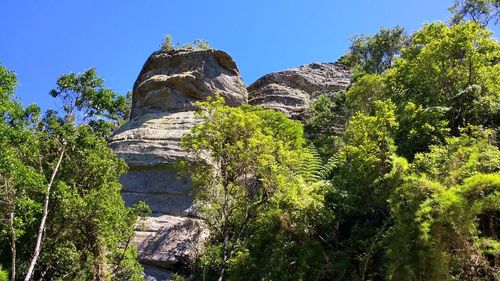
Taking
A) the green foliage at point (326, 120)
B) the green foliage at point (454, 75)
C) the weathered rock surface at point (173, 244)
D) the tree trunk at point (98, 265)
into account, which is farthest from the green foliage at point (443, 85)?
the tree trunk at point (98, 265)

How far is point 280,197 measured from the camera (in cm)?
1140

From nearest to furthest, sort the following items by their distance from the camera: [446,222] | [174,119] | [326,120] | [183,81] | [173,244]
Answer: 1. [446,222]
2. [173,244]
3. [174,119]
4. [183,81]
5. [326,120]

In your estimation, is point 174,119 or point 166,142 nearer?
point 166,142

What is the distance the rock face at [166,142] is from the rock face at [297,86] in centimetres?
419

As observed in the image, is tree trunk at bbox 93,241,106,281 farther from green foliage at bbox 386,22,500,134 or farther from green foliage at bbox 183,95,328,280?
green foliage at bbox 386,22,500,134

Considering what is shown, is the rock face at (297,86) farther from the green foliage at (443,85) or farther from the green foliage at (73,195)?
the green foliage at (73,195)

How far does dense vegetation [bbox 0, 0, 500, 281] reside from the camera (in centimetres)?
852

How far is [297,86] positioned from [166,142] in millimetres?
17212

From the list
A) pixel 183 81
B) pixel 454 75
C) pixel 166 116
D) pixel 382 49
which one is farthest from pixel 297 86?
pixel 454 75

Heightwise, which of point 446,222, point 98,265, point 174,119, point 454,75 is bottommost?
point 98,265

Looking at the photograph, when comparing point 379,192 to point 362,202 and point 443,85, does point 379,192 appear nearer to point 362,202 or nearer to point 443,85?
point 362,202

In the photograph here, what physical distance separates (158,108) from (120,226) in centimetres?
1751

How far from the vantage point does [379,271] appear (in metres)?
10.3

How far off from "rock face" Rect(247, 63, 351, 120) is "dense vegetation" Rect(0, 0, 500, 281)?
65.1ft
